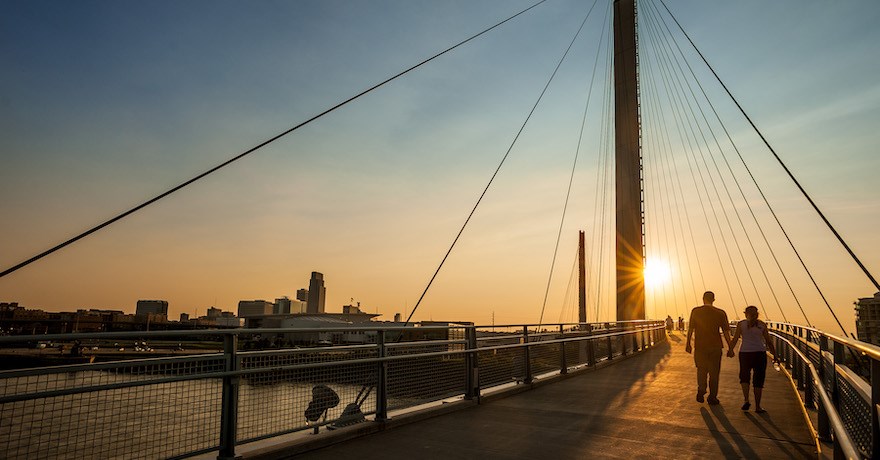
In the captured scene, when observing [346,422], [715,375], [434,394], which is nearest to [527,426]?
[434,394]

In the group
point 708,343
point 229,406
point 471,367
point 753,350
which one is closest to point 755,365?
point 753,350

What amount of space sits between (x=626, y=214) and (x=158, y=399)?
21.7 meters

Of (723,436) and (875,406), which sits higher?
(875,406)

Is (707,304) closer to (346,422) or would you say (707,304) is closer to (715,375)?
(715,375)

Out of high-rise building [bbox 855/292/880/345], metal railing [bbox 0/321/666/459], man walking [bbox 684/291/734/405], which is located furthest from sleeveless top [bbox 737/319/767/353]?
high-rise building [bbox 855/292/880/345]

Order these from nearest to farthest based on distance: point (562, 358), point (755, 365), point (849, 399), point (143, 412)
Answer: point (849, 399) < point (143, 412) < point (755, 365) < point (562, 358)

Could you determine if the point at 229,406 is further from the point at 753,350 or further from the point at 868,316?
the point at 868,316

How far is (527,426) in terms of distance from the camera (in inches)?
257

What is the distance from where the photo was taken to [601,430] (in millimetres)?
6301

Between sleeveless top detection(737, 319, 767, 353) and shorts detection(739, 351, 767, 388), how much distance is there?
63mm

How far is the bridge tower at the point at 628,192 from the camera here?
23.0 m

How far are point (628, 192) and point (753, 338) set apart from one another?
52.2 feet

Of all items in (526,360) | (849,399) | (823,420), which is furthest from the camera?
(526,360)

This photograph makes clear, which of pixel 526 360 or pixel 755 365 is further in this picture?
pixel 526 360
